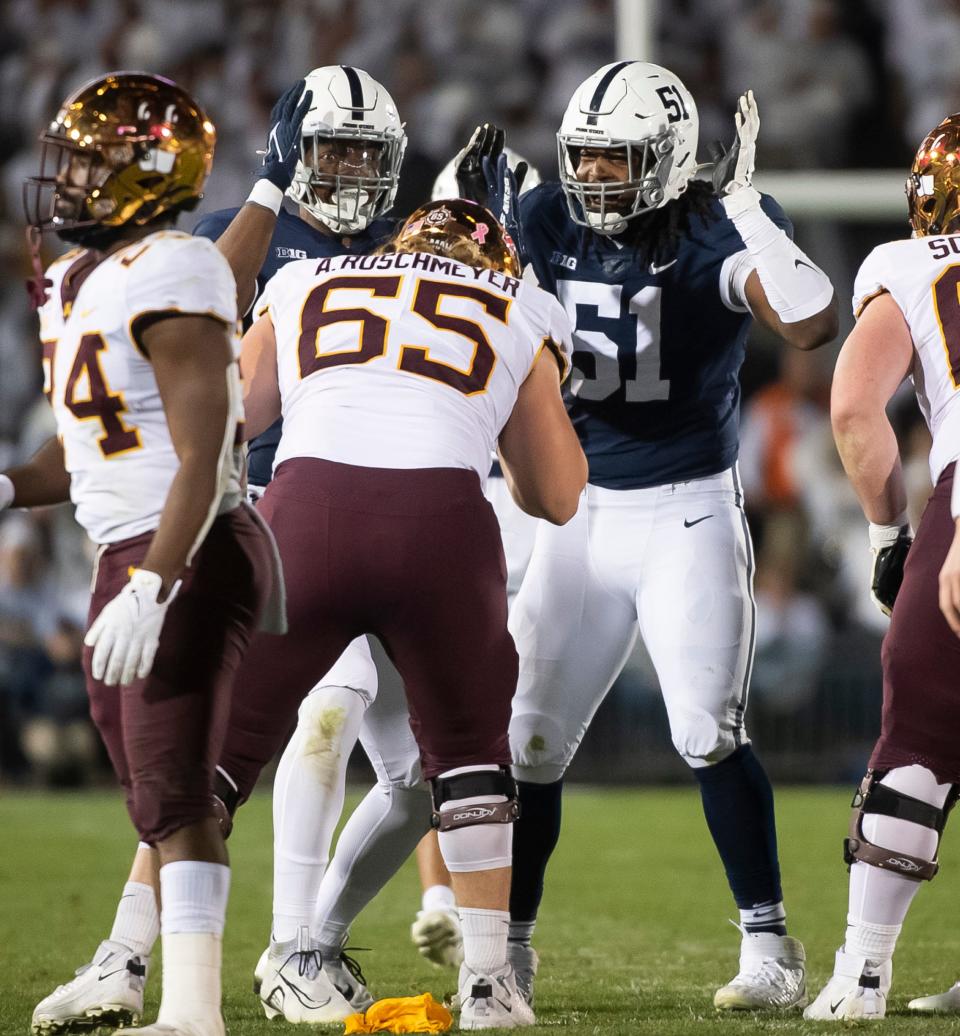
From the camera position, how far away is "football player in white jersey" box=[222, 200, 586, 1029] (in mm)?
3420

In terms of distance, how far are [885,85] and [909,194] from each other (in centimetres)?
805

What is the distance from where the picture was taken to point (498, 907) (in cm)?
353

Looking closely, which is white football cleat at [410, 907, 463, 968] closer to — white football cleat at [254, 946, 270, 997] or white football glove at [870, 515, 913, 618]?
white football cleat at [254, 946, 270, 997]

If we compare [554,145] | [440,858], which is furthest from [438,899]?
[554,145]

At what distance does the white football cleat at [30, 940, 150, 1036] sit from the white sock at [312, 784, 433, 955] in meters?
0.62

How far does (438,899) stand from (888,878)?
1.73 meters

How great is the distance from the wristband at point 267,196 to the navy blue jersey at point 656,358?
2.62ft

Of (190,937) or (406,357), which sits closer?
(190,937)

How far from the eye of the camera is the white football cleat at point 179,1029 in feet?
9.66

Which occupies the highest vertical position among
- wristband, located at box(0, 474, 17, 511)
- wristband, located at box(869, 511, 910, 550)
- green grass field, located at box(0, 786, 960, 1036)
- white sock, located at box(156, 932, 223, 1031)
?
wristband, located at box(0, 474, 17, 511)

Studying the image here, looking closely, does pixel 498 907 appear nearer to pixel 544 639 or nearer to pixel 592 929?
pixel 544 639

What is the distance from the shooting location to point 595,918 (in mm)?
5562

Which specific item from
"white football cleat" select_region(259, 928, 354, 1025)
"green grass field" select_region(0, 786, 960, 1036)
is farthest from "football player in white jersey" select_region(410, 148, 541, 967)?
"white football cleat" select_region(259, 928, 354, 1025)

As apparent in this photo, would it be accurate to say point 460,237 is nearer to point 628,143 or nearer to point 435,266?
point 435,266
